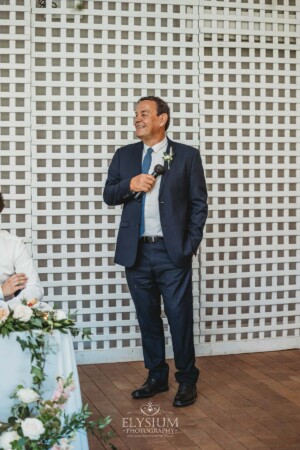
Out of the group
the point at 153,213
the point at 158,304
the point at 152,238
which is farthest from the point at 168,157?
the point at 158,304

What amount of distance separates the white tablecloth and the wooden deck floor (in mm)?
917

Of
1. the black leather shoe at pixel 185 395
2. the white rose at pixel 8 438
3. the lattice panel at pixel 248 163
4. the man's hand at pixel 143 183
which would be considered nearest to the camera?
the white rose at pixel 8 438

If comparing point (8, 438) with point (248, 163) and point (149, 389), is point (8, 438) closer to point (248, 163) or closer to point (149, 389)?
point (149, 389)

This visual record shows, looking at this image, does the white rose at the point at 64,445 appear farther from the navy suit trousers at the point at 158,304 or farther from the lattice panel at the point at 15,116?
the lattice panel at the point at 15,116

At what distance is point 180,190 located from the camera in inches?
164

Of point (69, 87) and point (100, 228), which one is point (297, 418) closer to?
point (100, 228)

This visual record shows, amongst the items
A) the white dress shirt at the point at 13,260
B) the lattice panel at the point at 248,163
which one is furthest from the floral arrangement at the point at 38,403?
the lattice panel at the point at 248,163

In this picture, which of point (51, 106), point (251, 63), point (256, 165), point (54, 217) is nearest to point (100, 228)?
point (54, 217)

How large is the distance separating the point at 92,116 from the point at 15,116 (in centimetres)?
51

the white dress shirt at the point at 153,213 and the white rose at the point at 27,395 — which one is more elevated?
the white dress shirt at the point at 153,213

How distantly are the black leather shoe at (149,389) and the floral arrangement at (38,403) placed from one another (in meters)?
1.60

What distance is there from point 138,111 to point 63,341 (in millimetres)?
1842

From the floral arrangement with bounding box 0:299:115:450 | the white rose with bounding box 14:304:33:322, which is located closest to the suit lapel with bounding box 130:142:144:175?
the floral arrangement with bounding box 0:299:115:450

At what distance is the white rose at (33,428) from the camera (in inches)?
90.0
